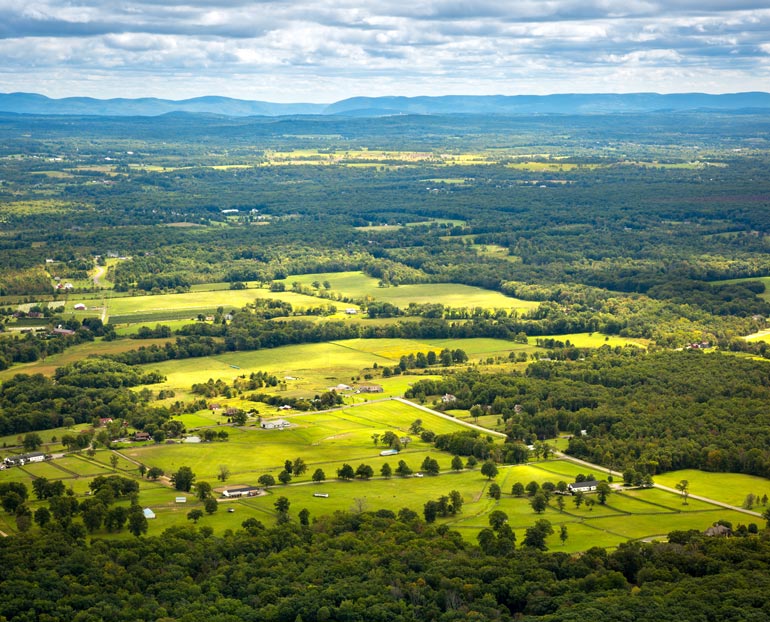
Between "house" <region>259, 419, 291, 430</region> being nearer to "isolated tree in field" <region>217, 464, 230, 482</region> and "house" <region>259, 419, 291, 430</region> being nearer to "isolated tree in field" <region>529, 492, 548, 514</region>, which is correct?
"isolated tree in field" <region>217, 464, 230, 482</region>

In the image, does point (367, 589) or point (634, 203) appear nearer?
point (367, 589)

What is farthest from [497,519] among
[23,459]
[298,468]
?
[23,459]

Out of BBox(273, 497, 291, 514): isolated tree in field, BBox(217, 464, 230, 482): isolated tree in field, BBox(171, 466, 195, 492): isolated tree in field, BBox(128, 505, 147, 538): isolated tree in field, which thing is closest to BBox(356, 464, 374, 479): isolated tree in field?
BBox(273, 497, 291, 514): isolated tree in field

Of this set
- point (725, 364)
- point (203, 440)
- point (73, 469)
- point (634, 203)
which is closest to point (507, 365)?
point (725, 364)

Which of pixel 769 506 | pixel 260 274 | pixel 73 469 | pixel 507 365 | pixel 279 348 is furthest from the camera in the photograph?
pixel 260 274

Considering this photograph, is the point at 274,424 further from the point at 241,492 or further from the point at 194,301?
the point at 194,301

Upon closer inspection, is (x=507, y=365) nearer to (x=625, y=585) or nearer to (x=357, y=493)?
(x=357, y=493)
